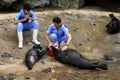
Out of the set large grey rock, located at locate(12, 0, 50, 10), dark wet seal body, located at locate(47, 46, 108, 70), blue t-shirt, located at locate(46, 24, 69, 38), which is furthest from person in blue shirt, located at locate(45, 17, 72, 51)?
large grey rock, located at locate(12, 0, 50, 10)

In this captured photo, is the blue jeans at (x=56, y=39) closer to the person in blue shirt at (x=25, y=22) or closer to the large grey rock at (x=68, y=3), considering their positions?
the person in blue shirt at (x=25, y=22)

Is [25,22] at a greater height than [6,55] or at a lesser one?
greater

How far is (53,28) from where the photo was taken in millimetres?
12805

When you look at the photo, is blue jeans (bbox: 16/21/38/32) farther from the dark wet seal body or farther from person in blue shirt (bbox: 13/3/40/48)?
the dark wet seal body

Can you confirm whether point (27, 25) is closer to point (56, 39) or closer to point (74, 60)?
point (56, 39)

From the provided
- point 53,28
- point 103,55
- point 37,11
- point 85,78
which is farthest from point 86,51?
point 37,11

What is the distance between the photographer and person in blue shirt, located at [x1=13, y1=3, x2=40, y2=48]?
1317 centimetres

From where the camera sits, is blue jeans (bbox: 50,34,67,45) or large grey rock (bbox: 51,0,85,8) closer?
blue jeans (bbox: 50,34,67,45)

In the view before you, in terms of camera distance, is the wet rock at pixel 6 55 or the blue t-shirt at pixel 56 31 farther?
the blue t-shirt at pixel 56 31

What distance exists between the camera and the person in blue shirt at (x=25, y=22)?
43.2ft

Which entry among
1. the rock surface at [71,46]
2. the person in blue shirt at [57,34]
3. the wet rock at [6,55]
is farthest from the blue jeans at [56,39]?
the wet rock at [6,55]

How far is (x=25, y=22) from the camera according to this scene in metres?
13.6

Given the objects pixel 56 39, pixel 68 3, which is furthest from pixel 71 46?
pixel 68 3

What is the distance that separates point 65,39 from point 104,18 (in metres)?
3.83
